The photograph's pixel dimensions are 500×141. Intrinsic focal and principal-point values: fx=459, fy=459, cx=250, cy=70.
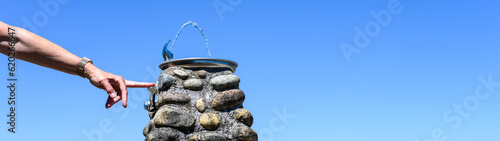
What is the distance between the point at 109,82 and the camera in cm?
278

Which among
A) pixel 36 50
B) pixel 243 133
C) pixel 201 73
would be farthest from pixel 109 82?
pixel 243 133

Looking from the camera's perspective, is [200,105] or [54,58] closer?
[54,58]

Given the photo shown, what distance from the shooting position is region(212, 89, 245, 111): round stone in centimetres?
376

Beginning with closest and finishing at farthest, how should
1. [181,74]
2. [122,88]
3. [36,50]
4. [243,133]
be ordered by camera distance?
[36,50] → [122,88] → [243,133] → [181,74]

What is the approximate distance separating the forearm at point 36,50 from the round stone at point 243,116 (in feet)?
4.85

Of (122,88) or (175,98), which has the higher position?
(175,98)

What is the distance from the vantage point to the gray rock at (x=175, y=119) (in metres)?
3.66

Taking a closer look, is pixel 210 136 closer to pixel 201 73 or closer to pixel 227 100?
pixel 227 100

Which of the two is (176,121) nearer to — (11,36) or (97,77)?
(97,77)

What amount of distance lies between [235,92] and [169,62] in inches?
25.1

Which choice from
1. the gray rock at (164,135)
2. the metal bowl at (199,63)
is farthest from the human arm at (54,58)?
the metal bowl at (199,63)

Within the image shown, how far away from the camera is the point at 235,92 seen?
12.7ft

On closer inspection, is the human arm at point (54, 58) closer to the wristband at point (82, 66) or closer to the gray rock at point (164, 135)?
the wristband at point (82, 66)

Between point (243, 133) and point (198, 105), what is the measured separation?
434mm
